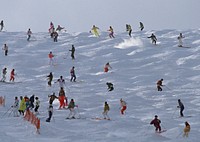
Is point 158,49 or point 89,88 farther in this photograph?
point 158,49

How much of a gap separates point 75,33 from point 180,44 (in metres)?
14.0

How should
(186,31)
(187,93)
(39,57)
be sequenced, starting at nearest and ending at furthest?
(187,93)
(39,57)
(186,31)

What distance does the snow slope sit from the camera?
2197 cm

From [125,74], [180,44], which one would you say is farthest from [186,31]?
[125,74]

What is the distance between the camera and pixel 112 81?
35.6 meters

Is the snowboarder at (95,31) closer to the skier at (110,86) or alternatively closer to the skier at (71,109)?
the skier at (110,86)

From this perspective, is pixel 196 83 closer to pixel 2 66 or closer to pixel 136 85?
pixel 136 85

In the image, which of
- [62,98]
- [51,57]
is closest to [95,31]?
[51,57]

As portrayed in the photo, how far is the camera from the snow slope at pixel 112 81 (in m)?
22.0

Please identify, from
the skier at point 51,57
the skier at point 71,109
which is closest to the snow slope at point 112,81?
the skier at point 71,109

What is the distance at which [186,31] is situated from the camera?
52281 millimetres

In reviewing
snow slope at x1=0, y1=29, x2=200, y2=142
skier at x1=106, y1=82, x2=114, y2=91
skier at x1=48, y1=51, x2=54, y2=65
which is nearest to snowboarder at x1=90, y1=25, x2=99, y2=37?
snow slope at x1=0, y1=29, x2=200, y2=142

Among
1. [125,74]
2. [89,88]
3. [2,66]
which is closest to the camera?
[89,88]

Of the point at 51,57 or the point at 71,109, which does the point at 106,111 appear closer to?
the point at 71,109
